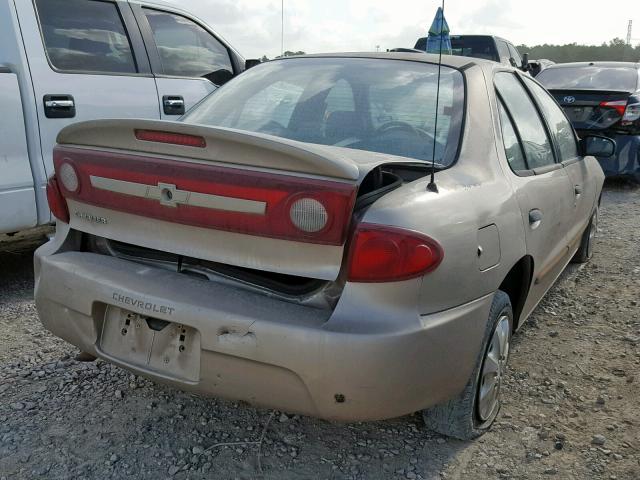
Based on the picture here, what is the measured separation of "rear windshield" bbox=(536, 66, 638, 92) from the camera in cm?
768

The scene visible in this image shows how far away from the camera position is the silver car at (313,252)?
1873 mm

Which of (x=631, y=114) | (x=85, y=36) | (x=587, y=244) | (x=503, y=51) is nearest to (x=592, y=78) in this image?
(x=631, y=114)

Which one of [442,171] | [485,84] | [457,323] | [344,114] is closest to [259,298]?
[457,323]

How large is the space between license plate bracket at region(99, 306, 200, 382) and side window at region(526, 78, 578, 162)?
2381 mm

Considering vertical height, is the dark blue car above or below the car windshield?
below

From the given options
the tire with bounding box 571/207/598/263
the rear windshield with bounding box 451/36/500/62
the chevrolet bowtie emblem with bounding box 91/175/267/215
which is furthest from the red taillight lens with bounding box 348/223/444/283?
the rear windshield with bounding box 451/36/500/62

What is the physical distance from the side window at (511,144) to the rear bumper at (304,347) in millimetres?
800

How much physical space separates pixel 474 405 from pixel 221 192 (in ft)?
4.11

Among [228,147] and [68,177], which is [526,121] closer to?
[228,147]

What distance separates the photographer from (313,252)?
74.9 inches

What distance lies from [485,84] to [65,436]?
225 cm

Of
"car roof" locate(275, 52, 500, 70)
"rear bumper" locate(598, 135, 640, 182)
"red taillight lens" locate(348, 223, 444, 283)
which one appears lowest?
"rear bumper" locate(598, 135, 640, 182)

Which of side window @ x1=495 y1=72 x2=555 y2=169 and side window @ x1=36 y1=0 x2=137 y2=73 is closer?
side window @ x1=495 y1=72 x2=555 y2=169

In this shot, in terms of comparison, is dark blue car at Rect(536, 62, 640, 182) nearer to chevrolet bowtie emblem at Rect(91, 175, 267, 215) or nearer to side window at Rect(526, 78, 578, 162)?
side window at Rect(526, 78, 578, 162)
